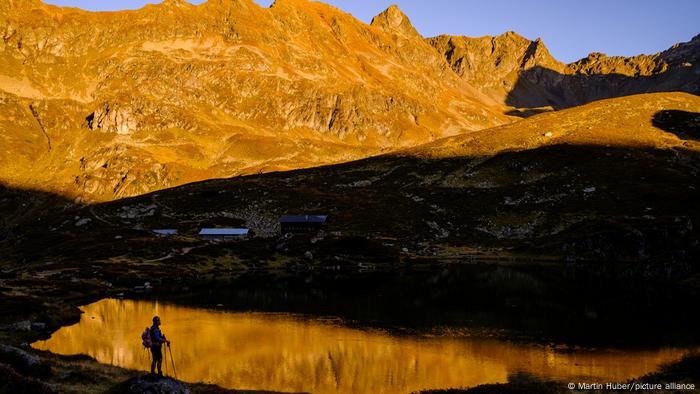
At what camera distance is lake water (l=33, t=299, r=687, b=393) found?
51.2 meters

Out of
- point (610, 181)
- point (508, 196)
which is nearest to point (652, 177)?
point (610, 181)

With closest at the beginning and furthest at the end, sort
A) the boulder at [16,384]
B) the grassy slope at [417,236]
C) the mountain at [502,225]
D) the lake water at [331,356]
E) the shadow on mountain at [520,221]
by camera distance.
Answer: the boulder at [16,384], the lake water at [331,356], the grassy slope at [417,236], the mountain at [502,225], the shadow on mountain at [520,221]

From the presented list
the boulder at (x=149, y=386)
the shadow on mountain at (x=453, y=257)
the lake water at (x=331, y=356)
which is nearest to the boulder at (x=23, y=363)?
the boulder at (x=149, y=386)

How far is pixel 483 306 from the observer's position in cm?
8856

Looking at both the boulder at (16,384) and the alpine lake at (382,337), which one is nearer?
the boulder at (16,384)

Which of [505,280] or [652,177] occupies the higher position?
[652,177]

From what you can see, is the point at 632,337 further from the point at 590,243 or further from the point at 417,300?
the point at 590,243

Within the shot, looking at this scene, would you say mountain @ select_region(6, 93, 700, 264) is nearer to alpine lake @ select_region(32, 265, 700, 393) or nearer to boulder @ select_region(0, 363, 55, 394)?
alpine lake @ select_region(32, 265, 700, 393)

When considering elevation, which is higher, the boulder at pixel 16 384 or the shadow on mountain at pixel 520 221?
the shadow on mountain at pixel 520 221

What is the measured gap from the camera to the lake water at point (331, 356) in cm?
5119

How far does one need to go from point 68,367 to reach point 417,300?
5850 cm

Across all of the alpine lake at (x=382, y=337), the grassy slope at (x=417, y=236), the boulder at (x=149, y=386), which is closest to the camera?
the boulder at (x=149, y=386)

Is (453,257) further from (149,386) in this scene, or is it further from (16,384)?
(16,384)

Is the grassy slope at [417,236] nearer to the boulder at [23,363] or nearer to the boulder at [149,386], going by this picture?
the boulder at [23,363]
